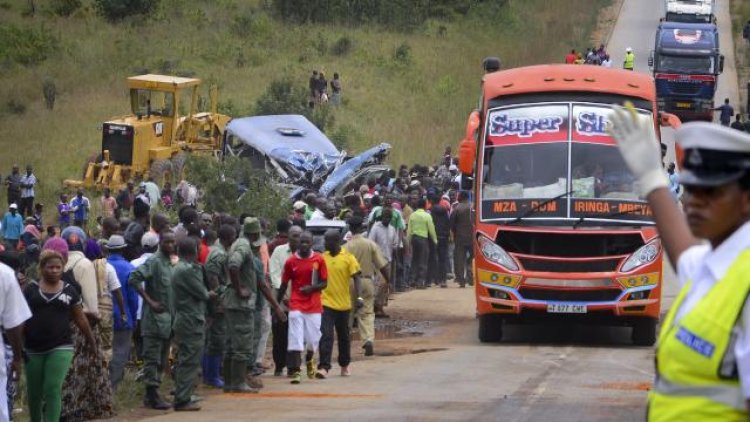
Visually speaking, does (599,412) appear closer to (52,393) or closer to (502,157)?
(52,393)

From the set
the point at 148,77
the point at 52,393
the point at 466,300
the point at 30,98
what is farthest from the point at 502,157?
the point at 30,98

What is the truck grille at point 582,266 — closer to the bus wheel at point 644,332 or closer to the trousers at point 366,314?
the bus wheel at point 644,332

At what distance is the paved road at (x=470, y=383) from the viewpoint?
12.0 meters

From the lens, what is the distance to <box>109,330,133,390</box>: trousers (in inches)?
508

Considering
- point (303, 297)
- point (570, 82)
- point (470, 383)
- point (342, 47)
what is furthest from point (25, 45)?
point (470, 383)

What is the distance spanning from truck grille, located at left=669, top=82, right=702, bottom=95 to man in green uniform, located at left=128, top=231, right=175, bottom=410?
3453 cm

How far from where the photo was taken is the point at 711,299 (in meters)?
3.59

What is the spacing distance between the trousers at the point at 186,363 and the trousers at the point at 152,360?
0.19 meters

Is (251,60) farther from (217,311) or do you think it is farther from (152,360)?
(152,360)

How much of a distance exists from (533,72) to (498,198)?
5.99 ft

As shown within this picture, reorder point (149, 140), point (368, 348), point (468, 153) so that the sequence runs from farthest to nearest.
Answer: point (149, 140) → point (468, 153) → point (368, 348)

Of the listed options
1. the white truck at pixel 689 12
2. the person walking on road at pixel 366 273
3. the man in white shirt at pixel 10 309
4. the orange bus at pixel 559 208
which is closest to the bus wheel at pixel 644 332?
the orange bus at pixel 559 208

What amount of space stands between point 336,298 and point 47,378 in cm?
511

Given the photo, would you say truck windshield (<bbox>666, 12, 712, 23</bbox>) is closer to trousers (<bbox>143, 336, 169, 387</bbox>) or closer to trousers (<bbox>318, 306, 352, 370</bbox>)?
Answer: trousers (<bbox>318, 306, 352, 370</bbox>)
